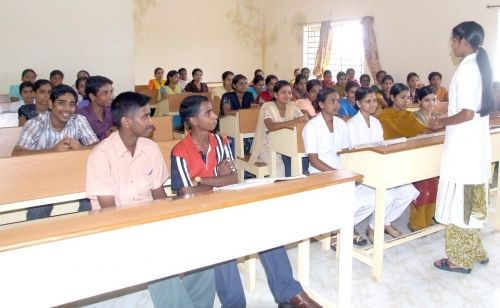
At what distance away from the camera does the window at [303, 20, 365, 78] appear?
8508 millimetres

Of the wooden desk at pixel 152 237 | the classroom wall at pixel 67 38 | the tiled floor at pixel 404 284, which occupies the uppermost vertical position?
the classroom wall at pixel 67 38

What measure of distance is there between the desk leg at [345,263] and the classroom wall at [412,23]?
5326 mm

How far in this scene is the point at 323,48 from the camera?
903 centimetres

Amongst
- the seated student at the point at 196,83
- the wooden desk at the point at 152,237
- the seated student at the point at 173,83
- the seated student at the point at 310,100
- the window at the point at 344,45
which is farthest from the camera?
the window at the point at 344,45

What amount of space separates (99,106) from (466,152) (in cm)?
252

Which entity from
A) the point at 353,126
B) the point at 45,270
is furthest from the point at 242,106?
the point at 45,270

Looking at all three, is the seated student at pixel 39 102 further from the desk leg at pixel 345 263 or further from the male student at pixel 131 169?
the desk leg at pixel 345 263

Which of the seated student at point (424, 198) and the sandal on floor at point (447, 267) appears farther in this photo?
the seated student at point (424, 198)

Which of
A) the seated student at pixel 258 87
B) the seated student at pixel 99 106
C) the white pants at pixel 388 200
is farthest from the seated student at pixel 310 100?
the seated student at pixel 99 106

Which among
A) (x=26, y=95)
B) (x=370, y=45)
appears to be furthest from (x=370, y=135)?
(x=370, y=45)

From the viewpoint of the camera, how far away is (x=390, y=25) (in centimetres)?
768

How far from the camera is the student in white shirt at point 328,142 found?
→ 303 centimetres

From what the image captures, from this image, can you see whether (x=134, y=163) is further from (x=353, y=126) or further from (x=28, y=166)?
(x=353, y=126)

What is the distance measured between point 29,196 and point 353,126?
2.06 m
